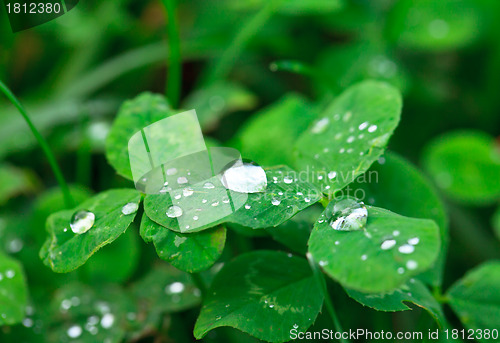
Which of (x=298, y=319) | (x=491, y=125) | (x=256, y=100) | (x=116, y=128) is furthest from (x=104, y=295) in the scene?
(x=491, y=125)

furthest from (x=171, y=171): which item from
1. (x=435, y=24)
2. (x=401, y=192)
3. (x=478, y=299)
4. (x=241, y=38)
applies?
(x=435, y=24)

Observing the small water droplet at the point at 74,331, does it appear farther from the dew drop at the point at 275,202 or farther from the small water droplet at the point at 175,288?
the dew drop at the point at 275,202

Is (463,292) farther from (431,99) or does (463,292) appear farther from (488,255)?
(431,99)

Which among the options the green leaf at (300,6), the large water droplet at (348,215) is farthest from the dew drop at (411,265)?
the green leaf at (300,6)

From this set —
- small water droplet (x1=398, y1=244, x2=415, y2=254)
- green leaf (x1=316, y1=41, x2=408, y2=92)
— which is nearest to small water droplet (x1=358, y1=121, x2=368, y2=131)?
small water droplet (x1=398, y1=244, x2=415, y2=254)

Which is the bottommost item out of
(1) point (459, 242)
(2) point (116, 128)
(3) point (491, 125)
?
(1) point (459, 242)
